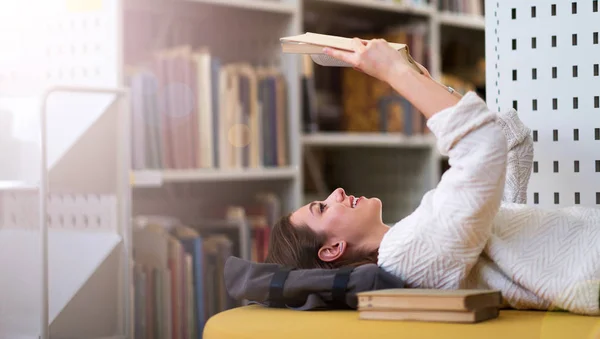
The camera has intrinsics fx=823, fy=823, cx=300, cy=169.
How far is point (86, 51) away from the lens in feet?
7.86

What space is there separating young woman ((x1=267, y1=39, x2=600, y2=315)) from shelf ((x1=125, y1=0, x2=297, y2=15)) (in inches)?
56.6

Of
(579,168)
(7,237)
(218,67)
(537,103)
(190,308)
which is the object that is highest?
(218,67)

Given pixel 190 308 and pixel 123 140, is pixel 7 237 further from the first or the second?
pixel 190 308

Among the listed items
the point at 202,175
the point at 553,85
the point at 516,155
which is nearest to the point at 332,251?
the point at 516,155

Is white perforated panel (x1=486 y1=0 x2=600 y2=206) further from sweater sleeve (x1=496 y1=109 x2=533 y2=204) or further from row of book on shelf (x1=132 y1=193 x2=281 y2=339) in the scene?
row of book on shelf (x1=132 y1=193 x2=281 y2=339)

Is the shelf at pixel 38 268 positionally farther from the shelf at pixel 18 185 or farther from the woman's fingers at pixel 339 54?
the woman's fingers at pixel 339 54

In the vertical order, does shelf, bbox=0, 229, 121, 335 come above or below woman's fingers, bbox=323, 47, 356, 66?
below

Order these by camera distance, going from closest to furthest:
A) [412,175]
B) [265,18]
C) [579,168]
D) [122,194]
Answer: [579,168] → [122,194] → [265,18] → [412,175]

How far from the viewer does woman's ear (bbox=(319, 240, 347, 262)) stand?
1.48 m

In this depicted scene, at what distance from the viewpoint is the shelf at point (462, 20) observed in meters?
3.52

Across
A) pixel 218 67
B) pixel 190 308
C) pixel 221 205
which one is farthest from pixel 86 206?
pixel 221 205

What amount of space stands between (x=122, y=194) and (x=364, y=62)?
1.05 meters

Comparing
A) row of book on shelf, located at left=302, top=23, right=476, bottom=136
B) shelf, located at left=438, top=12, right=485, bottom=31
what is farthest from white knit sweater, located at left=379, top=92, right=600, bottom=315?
shelf, located at left=438, top=12, right=485, bottom=31

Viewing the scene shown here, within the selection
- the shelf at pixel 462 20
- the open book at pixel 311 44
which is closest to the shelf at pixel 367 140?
the shelf at pixel 462 20
